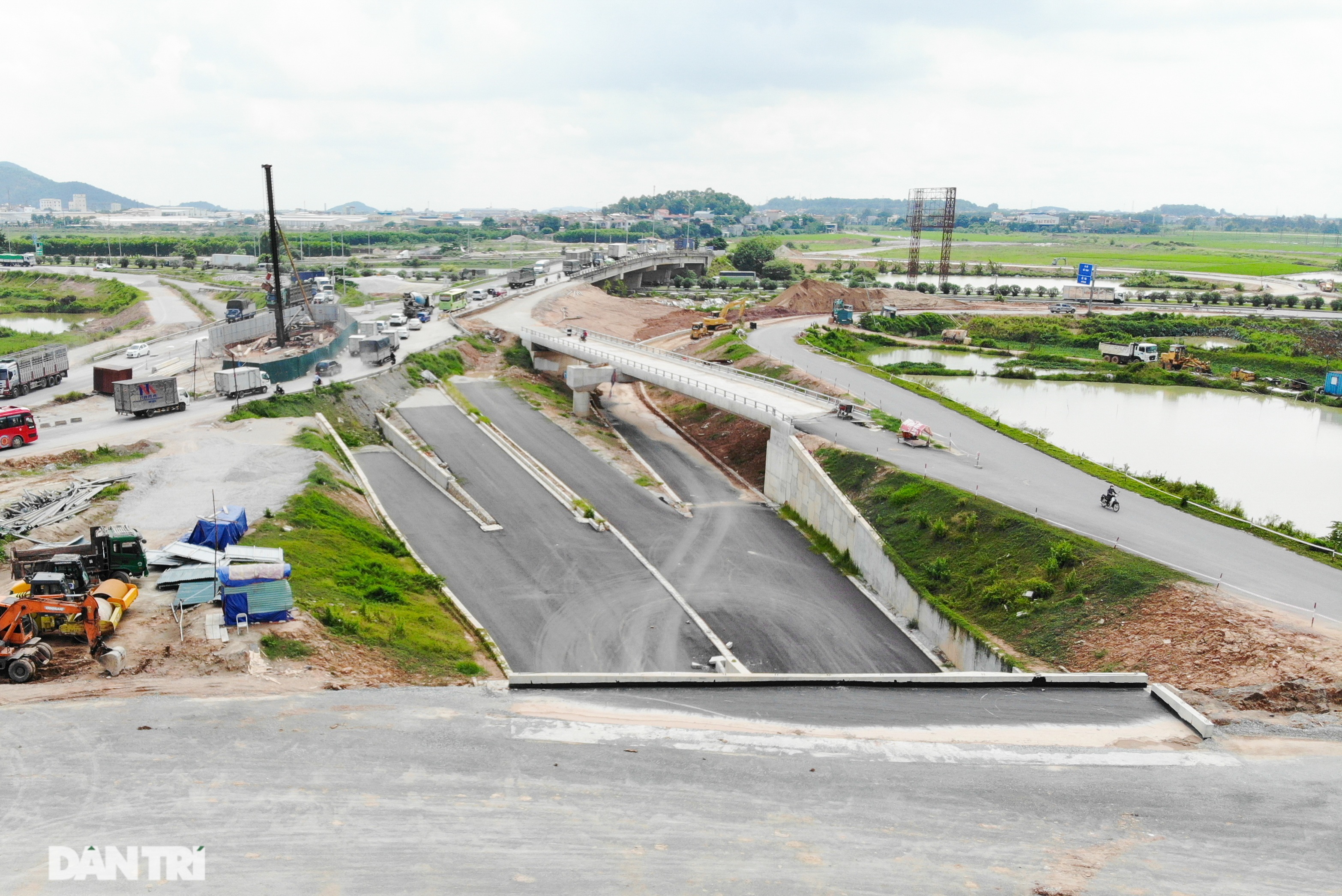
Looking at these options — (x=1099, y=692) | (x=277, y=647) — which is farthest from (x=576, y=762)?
(x=1099, y=692)

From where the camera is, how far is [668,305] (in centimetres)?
10275

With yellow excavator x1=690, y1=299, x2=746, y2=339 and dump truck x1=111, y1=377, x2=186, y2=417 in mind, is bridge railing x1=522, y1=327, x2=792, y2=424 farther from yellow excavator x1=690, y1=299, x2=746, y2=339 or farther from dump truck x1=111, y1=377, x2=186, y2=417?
dump truck x1=111, y1=377, x2=186, y2=417

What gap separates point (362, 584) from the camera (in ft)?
88.6

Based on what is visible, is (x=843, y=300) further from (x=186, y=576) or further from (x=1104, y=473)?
(x=186, y=576)

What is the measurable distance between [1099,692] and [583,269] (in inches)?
3763

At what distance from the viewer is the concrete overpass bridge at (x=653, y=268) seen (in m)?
108

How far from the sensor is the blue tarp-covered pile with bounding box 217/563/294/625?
22109 millimetres

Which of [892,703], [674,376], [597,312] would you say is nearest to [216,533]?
[892,703]

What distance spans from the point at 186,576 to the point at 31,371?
33195mm

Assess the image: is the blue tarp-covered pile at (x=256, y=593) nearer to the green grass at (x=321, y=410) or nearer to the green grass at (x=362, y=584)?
the green grass at (x=362, y=584)

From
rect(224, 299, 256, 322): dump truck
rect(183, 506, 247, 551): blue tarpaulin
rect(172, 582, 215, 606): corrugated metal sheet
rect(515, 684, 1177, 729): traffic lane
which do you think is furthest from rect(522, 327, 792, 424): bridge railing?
rect(224, 299, 256, 322): dump truck

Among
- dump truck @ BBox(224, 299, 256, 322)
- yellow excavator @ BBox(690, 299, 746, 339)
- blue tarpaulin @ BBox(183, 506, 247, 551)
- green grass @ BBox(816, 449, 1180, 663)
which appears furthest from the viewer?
yellow excavator @ BBox(690, 299, 746, 339)

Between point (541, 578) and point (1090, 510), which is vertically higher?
point (1090, 510)

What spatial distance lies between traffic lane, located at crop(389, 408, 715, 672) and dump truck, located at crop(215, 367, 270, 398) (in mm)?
10097
